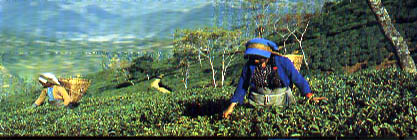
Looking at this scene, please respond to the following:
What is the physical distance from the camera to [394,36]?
4.76m

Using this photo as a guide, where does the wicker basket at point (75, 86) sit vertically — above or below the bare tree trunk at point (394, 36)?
below

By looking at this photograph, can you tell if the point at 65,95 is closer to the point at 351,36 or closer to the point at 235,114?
the point at 235,114

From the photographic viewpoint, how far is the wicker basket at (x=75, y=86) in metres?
5.36

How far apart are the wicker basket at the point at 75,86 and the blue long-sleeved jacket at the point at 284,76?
→ 2.41 m

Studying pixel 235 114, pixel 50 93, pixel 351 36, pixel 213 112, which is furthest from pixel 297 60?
pixel 50 93

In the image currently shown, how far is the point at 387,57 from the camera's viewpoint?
487cm

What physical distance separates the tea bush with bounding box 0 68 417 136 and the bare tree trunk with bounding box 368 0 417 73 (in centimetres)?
12

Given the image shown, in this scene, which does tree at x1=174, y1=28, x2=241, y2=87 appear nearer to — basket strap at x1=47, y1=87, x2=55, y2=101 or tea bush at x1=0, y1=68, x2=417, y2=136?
tea bush at x1=0, y1=68, x2=417, y2=136

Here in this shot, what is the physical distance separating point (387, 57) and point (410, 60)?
255 mm

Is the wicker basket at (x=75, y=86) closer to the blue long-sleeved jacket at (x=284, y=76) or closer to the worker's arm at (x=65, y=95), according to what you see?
the worker's arm at (x=65, y=95)

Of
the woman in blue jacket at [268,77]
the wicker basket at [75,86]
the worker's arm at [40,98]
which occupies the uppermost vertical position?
the woman in blue jacket at [268,77]

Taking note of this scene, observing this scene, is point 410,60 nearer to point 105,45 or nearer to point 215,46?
point 215,46

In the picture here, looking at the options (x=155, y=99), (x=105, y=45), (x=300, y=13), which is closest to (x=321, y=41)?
(x=300, y=13)

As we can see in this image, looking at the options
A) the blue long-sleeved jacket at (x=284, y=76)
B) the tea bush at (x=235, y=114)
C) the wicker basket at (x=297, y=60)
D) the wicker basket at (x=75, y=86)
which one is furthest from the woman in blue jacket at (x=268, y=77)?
the wicker basket at (x=75, y=86)
